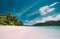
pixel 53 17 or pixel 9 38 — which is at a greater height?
pixel 53 17

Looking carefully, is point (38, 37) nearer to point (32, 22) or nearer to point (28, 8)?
point (32, 22)

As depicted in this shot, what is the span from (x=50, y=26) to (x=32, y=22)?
0.83 feet

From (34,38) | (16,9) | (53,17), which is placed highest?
(16,9)

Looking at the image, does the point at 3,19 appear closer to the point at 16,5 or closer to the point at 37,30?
the point at 16,5

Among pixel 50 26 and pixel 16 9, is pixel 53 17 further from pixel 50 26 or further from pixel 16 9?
pixel 16 9

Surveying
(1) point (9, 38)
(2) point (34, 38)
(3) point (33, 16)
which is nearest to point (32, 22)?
(3) point (33, 16)

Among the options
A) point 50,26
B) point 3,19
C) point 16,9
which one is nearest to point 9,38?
point 3,19

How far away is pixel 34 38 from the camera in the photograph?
1.94 m

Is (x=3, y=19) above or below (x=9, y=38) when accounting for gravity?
above

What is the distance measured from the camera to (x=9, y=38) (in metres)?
1.95

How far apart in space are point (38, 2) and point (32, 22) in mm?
290

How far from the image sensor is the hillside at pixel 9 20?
6.54ft

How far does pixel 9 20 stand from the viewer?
2006 mm

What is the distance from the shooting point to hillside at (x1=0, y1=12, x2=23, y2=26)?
199cm
